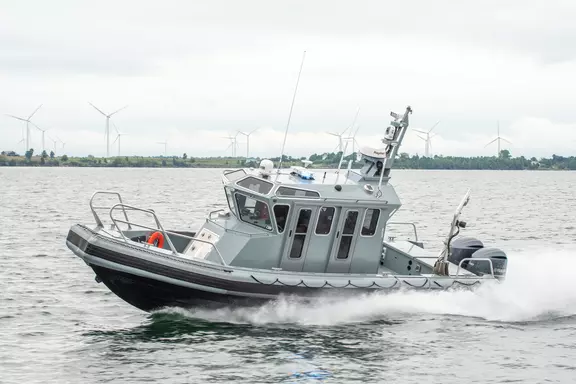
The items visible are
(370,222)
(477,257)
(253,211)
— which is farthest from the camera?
(477,257)

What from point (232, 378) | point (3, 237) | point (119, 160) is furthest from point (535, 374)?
point (119, 160)

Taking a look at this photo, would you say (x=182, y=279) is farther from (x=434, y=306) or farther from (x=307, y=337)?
(x=434, y=306)

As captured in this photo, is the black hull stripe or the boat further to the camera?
the boat

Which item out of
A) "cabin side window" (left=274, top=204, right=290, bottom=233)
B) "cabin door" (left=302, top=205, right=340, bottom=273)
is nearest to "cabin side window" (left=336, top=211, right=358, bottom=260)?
"cabin door" (left=302, top=205, right=340, bottom=273)

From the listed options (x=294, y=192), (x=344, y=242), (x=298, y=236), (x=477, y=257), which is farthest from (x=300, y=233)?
(x=477, y=257)

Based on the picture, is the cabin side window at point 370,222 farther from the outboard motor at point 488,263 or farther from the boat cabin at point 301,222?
the outboard motor at point 488,263

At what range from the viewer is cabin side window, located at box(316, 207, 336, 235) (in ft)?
54.3

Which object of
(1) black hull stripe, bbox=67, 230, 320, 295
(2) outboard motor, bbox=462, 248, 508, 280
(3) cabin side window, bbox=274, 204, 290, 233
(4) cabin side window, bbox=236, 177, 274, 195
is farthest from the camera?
(2) outboard motor, bbox=462, 248, 508, 280

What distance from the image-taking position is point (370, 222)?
664 inches

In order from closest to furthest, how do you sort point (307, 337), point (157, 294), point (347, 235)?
point (307, 337) → point (157, 294) → point (347, 235)

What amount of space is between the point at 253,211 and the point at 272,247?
2.61 feet

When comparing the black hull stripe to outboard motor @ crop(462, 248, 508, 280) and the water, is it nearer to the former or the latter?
the water

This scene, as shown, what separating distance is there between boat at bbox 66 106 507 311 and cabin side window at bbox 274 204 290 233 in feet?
0.08

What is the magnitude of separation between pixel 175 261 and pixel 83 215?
99.7ft
